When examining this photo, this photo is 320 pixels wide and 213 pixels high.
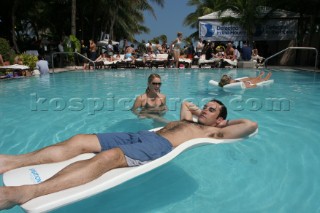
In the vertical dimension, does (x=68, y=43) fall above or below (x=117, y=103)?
above

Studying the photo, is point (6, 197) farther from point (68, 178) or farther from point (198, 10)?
point (198, 10)

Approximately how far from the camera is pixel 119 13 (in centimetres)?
2664

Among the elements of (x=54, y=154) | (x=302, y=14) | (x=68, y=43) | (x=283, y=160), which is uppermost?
(x=302, y=14)

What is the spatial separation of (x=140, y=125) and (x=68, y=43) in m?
13.2

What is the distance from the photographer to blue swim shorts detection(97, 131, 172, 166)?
8.88 ft

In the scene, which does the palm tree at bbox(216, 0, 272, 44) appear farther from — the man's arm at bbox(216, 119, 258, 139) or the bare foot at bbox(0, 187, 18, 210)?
the bare foot at bbox(0, 187, 18, 210)

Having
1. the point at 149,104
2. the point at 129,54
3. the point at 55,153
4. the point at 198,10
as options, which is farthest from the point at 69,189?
the point at 198,10

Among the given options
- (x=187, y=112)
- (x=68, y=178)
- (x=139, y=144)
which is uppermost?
(x=187, y=112)

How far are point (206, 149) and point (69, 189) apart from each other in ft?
7.49

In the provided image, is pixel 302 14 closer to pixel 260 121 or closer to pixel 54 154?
pixel 260 121

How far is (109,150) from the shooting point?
102 inches

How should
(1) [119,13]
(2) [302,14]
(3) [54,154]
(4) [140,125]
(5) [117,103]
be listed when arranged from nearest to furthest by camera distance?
(3) [54,154] < (4) [140,125] < (5) [117,103] < (2) [302,14] < (1) [119,13]

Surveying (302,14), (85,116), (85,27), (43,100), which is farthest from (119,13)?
(85,116)
